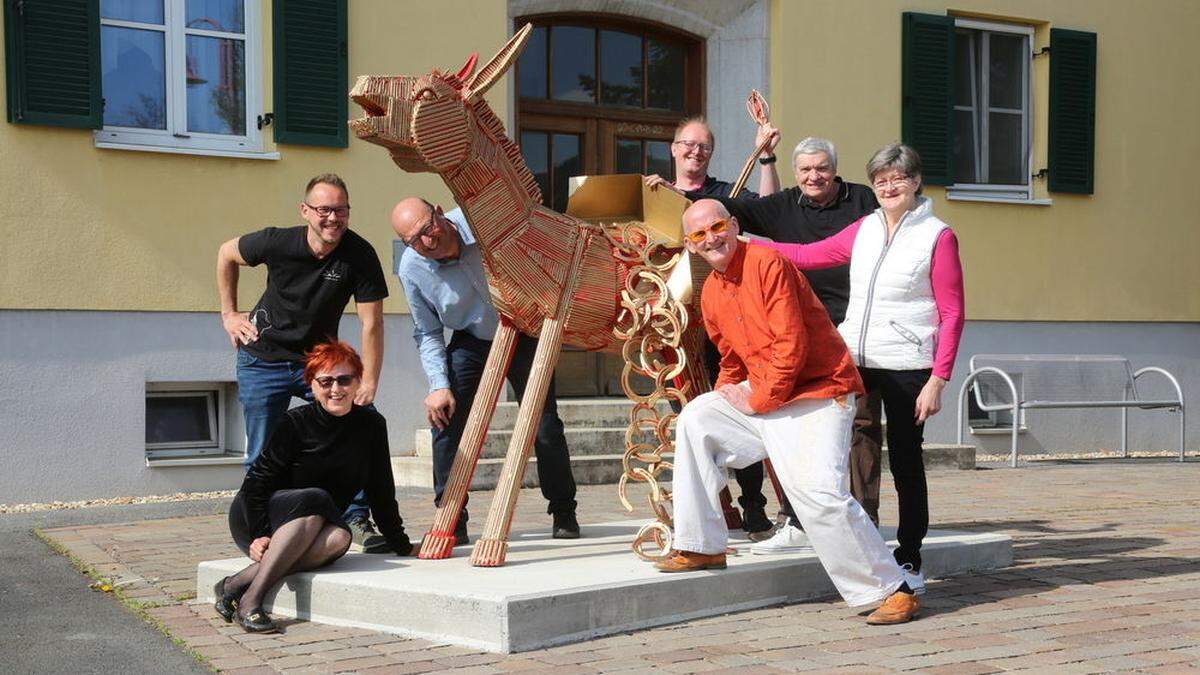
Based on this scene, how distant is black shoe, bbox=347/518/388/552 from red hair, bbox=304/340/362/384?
857mm

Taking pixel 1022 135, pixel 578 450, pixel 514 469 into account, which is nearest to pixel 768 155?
pixel 514 469

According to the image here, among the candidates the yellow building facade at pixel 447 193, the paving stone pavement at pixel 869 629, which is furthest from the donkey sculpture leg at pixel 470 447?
the yellow building facade at pixel 447 193

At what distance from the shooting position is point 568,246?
5.83 metres

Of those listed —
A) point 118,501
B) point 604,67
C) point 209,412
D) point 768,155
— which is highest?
point 604,67

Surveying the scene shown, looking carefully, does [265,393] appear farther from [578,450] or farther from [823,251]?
[578,450]

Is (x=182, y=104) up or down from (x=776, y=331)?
up

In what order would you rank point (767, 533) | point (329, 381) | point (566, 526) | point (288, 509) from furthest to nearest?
point (566, 526)
point (767, 533)
point (329, 381)
point (288, 509)

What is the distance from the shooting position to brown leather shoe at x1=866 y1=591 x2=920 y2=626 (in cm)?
532

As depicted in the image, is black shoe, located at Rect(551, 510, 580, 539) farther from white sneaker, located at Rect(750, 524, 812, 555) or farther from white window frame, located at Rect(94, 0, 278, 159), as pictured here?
white window frame, located at Rect(94, 0, 278, 159)

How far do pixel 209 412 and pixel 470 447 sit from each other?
5.08 meters

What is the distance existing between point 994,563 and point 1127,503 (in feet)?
10.1

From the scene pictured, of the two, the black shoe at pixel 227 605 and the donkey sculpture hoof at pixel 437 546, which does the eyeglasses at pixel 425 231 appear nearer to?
the donkey sculpture hoof at pixel 437 546

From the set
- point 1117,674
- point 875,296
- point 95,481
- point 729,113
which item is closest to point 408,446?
point 95,481

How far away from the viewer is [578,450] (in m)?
10.4
